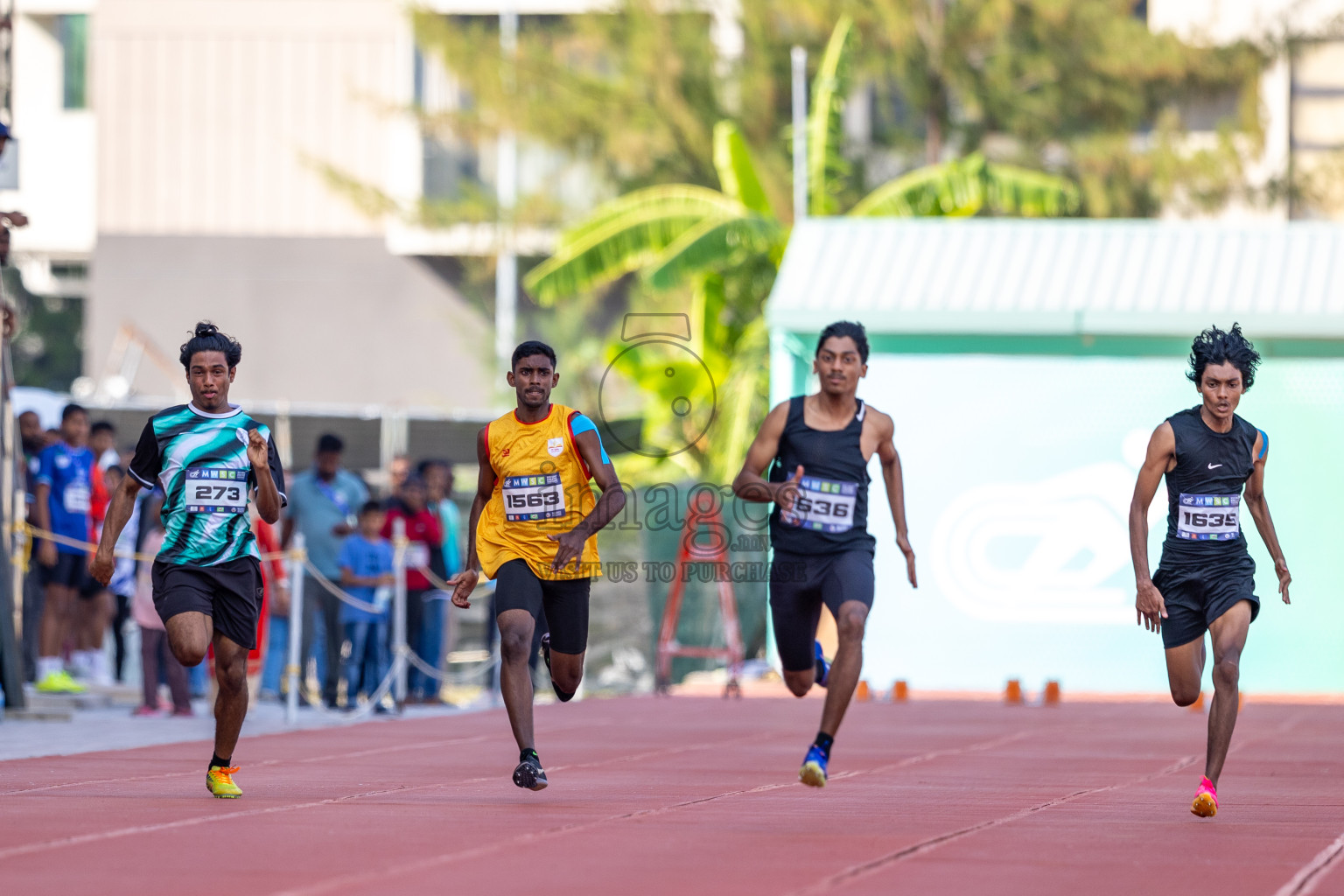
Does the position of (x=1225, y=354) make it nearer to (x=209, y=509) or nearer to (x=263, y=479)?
(x=263, y=479)

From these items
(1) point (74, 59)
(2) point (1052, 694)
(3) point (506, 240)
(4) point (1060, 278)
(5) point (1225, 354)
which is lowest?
(2) point (1052, 694)

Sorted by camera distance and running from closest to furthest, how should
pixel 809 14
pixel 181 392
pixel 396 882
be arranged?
pixel 396 882
pixel 809 14
pixel 181 392

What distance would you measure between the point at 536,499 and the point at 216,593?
148 centimetres

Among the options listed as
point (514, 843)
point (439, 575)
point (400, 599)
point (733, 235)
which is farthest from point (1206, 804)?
point (733, 235)

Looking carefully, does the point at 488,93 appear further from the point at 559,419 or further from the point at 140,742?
the point at 559,419

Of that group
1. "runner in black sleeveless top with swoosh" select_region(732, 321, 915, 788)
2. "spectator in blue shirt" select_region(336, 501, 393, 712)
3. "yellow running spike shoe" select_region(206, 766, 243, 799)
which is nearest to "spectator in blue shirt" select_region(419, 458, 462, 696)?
"spectator in blue shirt" select_region(336, 501, 393, 712)

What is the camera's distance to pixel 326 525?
15570 mm

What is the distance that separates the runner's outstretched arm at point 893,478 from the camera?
9.89 metres

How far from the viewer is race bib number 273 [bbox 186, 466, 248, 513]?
28.4 ft

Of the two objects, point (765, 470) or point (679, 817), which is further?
point (765, 470)

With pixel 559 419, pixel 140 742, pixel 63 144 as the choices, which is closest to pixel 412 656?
pixel 140 742

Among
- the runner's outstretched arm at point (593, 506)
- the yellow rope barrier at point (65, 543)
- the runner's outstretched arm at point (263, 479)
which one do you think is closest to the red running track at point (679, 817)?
the runner's outstretched arm at point (593, 506)

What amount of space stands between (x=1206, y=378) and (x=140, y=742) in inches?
273

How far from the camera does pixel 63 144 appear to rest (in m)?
41.4
